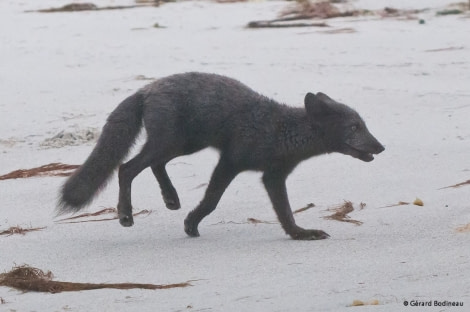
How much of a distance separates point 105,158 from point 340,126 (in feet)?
5.15

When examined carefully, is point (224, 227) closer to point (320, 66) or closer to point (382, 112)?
point (382, 112)

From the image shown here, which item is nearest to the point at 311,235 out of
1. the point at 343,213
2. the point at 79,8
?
the point at 343,213

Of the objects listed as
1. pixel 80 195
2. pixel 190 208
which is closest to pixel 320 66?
pixel 190 208

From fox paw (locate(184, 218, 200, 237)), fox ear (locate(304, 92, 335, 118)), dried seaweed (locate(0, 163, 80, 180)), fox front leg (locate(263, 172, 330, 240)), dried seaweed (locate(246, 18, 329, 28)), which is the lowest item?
dried seaweed (locate(0, 163, 80, 180))

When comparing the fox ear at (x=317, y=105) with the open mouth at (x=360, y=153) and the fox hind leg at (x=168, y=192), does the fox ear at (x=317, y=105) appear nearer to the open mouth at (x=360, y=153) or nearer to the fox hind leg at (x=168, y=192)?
the open mouth at (x=360, y=153)

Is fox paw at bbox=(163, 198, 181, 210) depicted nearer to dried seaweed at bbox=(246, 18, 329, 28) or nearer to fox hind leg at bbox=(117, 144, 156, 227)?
fox hind leg at bbox=(117, 144, 156, 227)

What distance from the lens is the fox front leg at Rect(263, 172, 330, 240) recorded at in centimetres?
725

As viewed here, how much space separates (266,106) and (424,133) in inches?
94.4

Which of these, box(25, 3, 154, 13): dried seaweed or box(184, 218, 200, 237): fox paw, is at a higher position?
box(184, 218, 200, 237): fox paw

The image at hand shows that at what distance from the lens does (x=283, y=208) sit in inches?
294

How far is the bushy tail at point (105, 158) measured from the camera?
24.7 ft

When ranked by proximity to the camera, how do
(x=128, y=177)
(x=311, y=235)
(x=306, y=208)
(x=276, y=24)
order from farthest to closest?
(x=276, y=24)
(x=306, y=208)
(x=128, y=177)
(x=311, y=235)

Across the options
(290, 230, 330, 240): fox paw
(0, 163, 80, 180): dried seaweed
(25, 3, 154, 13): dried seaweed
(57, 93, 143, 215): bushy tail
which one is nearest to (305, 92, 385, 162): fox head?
(290, 230, 330, 240): fox paw

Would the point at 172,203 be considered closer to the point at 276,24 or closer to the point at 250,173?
the point at 250,173
